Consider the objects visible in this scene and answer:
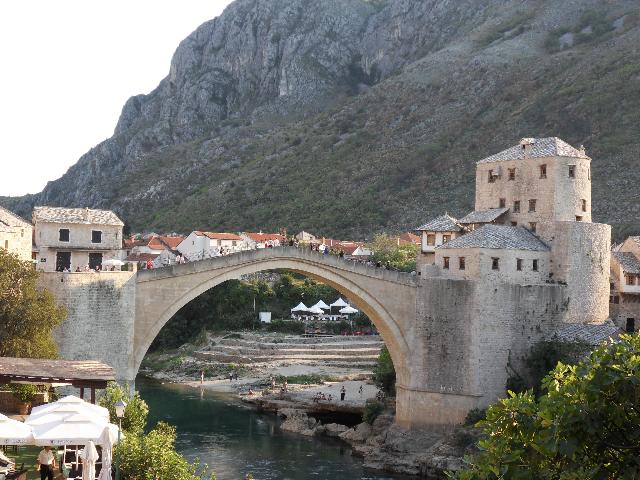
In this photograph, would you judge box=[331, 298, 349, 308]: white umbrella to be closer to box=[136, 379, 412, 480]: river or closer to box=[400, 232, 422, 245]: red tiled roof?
box=[400, 232, 422, 245]: red tiled roof

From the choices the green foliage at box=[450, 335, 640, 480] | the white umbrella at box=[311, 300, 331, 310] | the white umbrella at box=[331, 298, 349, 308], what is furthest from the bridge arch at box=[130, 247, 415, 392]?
the white umbrella at box=[331, 298, 349, 308]

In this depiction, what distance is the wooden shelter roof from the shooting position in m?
21.5

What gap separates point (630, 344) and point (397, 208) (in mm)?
80485

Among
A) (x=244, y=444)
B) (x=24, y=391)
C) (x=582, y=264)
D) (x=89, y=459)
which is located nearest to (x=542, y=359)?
(x=582, y=264)

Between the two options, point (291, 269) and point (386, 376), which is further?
point (386, 376)

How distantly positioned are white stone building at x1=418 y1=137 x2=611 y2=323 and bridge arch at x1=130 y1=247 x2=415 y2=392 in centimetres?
206

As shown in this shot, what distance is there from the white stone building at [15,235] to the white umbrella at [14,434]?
624 inches

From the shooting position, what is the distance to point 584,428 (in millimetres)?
11023

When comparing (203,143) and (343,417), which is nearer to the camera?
(343,417)

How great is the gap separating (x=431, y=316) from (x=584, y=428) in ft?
93.8

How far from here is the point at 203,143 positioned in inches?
5285

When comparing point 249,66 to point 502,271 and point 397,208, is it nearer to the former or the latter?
point 397,208

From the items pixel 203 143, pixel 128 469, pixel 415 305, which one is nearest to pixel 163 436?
pixel 128 469

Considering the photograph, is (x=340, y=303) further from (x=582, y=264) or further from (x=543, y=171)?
(x=582, y=264)
